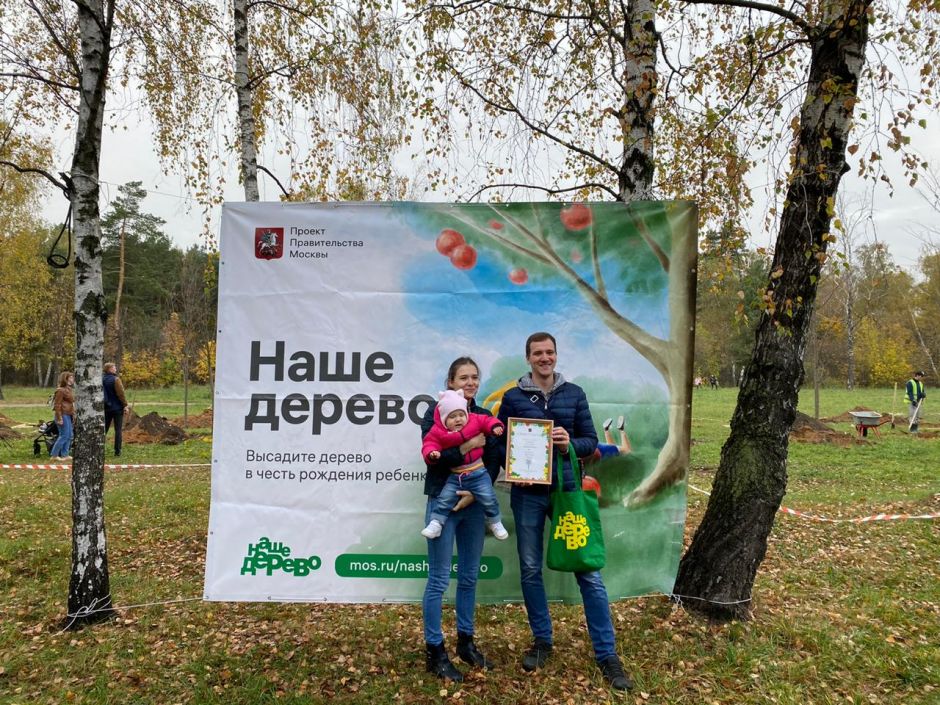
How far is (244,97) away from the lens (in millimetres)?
7188

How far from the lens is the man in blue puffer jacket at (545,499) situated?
388cm

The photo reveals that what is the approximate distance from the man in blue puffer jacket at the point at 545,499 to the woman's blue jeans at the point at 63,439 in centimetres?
1152

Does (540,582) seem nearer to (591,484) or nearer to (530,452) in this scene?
(591,484)

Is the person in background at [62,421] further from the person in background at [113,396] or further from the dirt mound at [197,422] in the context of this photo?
the dirt mound at [197,422]

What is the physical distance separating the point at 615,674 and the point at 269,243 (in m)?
3.59

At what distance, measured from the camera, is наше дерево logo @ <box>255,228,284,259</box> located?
4301 millimetres

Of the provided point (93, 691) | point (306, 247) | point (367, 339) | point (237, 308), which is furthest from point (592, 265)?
point (93, 691)

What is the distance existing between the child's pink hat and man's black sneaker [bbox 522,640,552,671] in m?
1.65

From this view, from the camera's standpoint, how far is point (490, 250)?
432cm

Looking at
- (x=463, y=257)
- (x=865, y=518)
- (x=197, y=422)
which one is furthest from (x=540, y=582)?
(x=197, y=422)

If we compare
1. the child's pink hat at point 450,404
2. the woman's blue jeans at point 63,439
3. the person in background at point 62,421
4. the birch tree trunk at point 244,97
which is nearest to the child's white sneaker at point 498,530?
the child's pink hat at point 450,404

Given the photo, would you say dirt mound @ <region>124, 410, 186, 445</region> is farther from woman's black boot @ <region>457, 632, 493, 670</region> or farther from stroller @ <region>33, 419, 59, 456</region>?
woman's black boot @ <region>457, 632, 493, 670</region>

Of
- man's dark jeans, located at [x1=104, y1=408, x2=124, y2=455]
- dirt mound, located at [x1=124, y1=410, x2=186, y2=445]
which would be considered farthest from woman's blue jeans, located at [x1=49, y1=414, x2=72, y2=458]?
dirt mound, located at [x1=124, y1=410, x2=186, y2=445]

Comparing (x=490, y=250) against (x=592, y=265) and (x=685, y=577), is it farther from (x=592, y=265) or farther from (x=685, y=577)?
A: (x=685, y=577)
